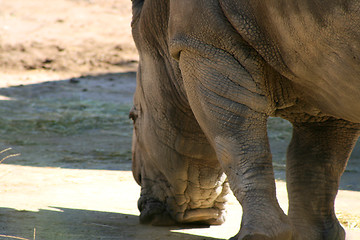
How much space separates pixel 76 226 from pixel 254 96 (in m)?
1.50

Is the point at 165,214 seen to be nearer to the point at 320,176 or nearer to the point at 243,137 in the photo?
the point at 320,176

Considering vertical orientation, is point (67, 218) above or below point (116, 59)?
below

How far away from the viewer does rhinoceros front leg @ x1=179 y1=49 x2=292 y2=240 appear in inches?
110

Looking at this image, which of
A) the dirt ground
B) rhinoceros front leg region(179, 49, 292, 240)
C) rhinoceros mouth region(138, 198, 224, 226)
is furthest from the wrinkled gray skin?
the dirt ground

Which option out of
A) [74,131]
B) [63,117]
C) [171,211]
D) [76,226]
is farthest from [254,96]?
[63,117]

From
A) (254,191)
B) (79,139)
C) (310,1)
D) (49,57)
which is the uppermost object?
(49,57)

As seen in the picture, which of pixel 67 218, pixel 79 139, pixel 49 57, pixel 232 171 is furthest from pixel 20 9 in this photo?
pixel 232 171

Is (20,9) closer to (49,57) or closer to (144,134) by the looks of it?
(49,57)

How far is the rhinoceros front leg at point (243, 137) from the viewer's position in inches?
110

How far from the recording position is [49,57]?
13.4 meters

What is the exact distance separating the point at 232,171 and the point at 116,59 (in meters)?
11.3

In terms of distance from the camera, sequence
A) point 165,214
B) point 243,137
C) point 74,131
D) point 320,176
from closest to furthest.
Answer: point 243,137, point 320,176, point 165,214, point 74,131

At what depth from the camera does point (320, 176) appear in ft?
12.0

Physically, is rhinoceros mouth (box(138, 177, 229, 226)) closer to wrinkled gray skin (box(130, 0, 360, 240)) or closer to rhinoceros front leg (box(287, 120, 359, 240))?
wrinkled gray skin (box(130, 0, 360, 240))
